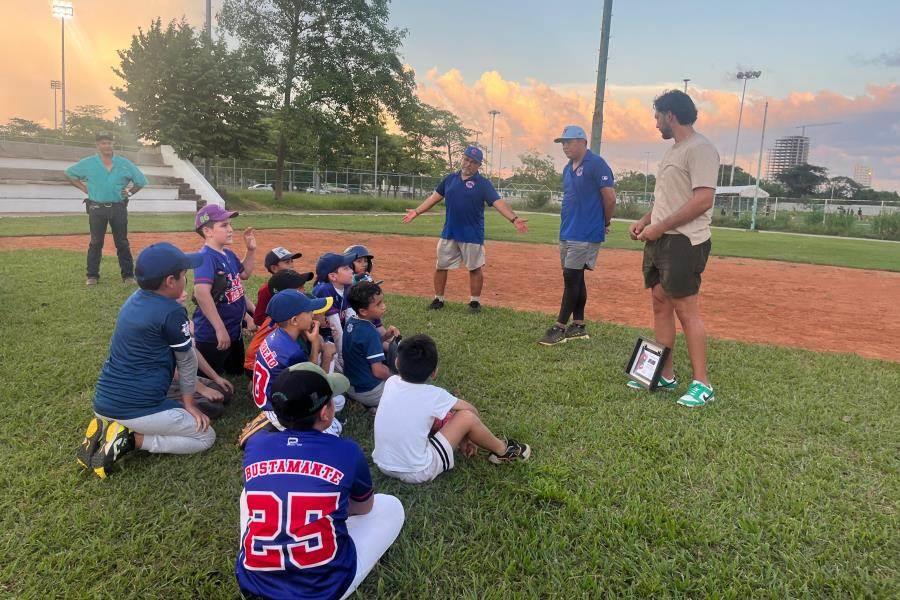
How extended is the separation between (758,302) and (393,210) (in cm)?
2850

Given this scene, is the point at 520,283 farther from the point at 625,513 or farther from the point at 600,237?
the point at 625,513

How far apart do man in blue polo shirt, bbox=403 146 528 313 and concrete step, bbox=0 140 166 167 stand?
23566 mm

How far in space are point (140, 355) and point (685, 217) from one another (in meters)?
3.51

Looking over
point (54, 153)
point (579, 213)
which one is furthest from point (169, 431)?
point (54, 153)

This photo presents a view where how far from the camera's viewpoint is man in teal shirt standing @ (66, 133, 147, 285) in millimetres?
7473

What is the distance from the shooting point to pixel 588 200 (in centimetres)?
549

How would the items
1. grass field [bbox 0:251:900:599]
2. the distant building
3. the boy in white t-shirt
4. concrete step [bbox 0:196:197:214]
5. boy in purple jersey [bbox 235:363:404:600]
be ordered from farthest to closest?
the distant building, concrete step [bbox 0:196:197:214], the boy in white t-shirt, grass field [bbox 0:251:900:599], boy in purple jersey [bbox 235:363:404:600]

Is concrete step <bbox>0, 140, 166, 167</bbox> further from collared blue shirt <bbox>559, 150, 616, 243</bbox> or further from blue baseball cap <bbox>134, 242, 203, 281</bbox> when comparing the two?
blue baseball cap <bbox>134, 242, 203, 281</bbox>

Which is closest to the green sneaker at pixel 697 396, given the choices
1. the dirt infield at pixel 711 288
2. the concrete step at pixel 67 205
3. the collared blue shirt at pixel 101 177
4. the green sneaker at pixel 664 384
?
the green sneaker at pixel 664 384

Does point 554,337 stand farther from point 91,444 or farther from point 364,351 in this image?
point 91,444

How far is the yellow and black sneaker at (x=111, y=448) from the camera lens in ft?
9.55

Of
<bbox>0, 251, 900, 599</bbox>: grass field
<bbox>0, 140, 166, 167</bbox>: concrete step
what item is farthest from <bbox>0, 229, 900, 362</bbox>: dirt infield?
<bbox>0, 140, 166, 167</bbox>: concrete step

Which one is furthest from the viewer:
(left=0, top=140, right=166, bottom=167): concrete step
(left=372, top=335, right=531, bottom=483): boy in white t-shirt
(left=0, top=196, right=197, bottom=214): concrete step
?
(left=0, top=140, right=166, bottom=167): concrete step

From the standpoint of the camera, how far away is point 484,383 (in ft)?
14.2
